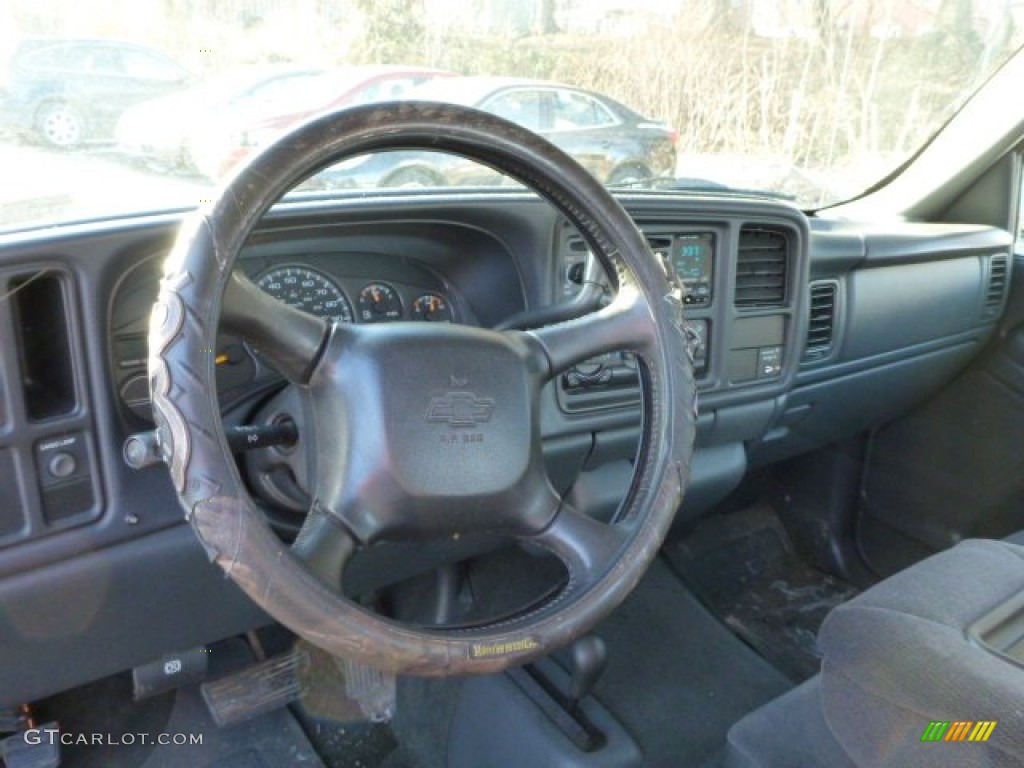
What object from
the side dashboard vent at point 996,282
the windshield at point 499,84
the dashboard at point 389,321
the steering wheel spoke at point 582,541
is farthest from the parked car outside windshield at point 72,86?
the side dashboard vent at point 996,282

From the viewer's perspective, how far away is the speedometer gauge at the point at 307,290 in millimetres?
1571

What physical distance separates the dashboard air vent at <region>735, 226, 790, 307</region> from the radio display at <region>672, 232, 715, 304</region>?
0.09 meters

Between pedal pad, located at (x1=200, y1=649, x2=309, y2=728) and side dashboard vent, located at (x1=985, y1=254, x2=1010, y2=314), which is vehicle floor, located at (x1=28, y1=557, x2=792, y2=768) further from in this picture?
side dashboard vent, located at (x1=985, y1=254, x2=1010, y2=314)

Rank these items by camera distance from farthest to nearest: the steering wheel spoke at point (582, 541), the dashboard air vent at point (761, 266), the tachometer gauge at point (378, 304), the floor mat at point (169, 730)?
the dashboard air vent at point (761, 266) → the floor mat at point (169, 730) → the tachometer gauge at point (378, 304) → the steering wheel spoke at point (582, 541)

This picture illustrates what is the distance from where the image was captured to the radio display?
2.07m

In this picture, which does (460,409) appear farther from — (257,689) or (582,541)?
(257,689)

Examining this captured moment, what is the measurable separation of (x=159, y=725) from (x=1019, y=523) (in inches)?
94.1

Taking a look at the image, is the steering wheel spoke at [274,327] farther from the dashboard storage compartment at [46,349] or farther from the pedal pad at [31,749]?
the pedal pad at [31,749]

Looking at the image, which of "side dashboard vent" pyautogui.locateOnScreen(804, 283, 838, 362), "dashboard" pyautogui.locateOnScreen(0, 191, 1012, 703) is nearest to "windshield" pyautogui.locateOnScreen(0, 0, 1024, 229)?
"dashboard" pyautogui.locateOnScreen(0, 191, 1012, 703)

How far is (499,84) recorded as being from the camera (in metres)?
1.78

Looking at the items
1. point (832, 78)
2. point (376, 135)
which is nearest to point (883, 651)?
point (376, 135)

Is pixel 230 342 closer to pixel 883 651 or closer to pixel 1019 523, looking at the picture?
pixel 883 651

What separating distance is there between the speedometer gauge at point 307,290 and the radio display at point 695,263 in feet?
2.49

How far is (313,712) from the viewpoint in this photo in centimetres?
213
